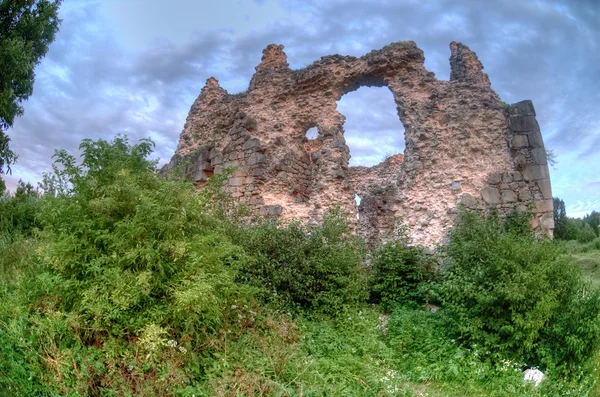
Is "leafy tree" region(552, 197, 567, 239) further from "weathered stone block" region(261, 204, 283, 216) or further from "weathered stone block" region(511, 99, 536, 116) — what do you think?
"weathered stone block" region(261, 204, 283, 216)

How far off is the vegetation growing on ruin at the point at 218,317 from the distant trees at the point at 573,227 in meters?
18.9

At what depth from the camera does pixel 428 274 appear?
26.7ft

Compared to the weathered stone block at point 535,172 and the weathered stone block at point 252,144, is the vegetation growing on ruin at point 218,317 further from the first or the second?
the weathered stone block at point 252,144

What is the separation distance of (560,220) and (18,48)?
A: 24.5m

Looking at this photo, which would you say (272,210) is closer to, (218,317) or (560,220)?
(218,317)

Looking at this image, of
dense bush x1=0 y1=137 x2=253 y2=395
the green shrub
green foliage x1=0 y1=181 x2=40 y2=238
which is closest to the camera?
dense bush x1=0 y1=137 x2=253 y2=395

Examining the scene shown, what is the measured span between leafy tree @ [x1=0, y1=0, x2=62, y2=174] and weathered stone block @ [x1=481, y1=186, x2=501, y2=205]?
1146cm

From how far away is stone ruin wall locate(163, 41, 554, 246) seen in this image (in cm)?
890

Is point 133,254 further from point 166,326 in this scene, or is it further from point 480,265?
point 480,265

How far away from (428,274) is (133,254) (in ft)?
18.0

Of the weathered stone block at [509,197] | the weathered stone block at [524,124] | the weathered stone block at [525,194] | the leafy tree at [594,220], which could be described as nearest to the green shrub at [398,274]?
the weathered stone block at [509,197]

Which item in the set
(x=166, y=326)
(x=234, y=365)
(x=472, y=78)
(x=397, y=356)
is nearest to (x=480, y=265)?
(x=397, y=356)

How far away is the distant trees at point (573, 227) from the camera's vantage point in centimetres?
2231

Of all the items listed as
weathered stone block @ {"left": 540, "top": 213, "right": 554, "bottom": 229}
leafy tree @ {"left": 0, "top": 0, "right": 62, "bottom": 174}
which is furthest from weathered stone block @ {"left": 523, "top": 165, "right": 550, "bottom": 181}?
leafy tree @ {"left": 0, "top": 0, "right": 62, "bottom": 174}
